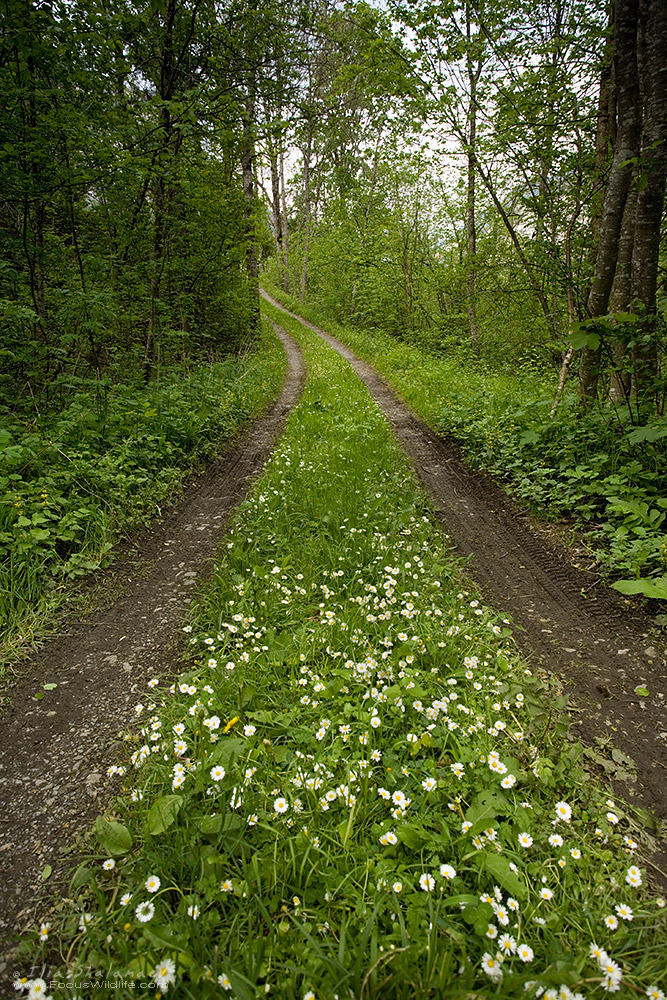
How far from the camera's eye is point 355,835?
1.82m

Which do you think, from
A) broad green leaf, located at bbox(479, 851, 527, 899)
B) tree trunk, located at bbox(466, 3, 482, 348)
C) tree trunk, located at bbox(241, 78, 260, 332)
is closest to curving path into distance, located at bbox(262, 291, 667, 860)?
broad green leaf, located at bbox(479, 851, 527, 899)

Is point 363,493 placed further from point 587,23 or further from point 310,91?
point 310,91

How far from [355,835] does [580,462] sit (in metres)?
4.51

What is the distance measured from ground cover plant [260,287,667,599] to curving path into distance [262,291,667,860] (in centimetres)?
32

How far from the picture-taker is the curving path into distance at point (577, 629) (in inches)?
90.7

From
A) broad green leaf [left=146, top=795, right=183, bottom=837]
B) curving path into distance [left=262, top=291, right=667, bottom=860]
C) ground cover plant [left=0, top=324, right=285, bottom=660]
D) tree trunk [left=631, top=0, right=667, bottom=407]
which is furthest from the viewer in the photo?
tree trunk [left=631, top=0, right=667, bottom=407]

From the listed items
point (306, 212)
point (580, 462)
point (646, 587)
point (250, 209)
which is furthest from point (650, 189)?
point (306, 212)

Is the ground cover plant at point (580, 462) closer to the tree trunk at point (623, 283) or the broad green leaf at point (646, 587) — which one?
the broad green leaf at point (646, 587)

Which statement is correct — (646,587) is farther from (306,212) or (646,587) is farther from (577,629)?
(306,212)

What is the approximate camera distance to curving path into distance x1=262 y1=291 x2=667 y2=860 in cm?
230

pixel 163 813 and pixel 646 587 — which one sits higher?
pixel 646 587

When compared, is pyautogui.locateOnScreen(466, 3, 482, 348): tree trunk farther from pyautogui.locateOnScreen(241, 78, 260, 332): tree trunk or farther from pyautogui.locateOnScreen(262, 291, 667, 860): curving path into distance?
pyautogui.locateOnScreen(262, 291, 667, 860): curving path into distance

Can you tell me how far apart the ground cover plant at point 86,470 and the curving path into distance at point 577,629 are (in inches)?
134

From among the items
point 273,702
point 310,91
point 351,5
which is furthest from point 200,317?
point 273,702
